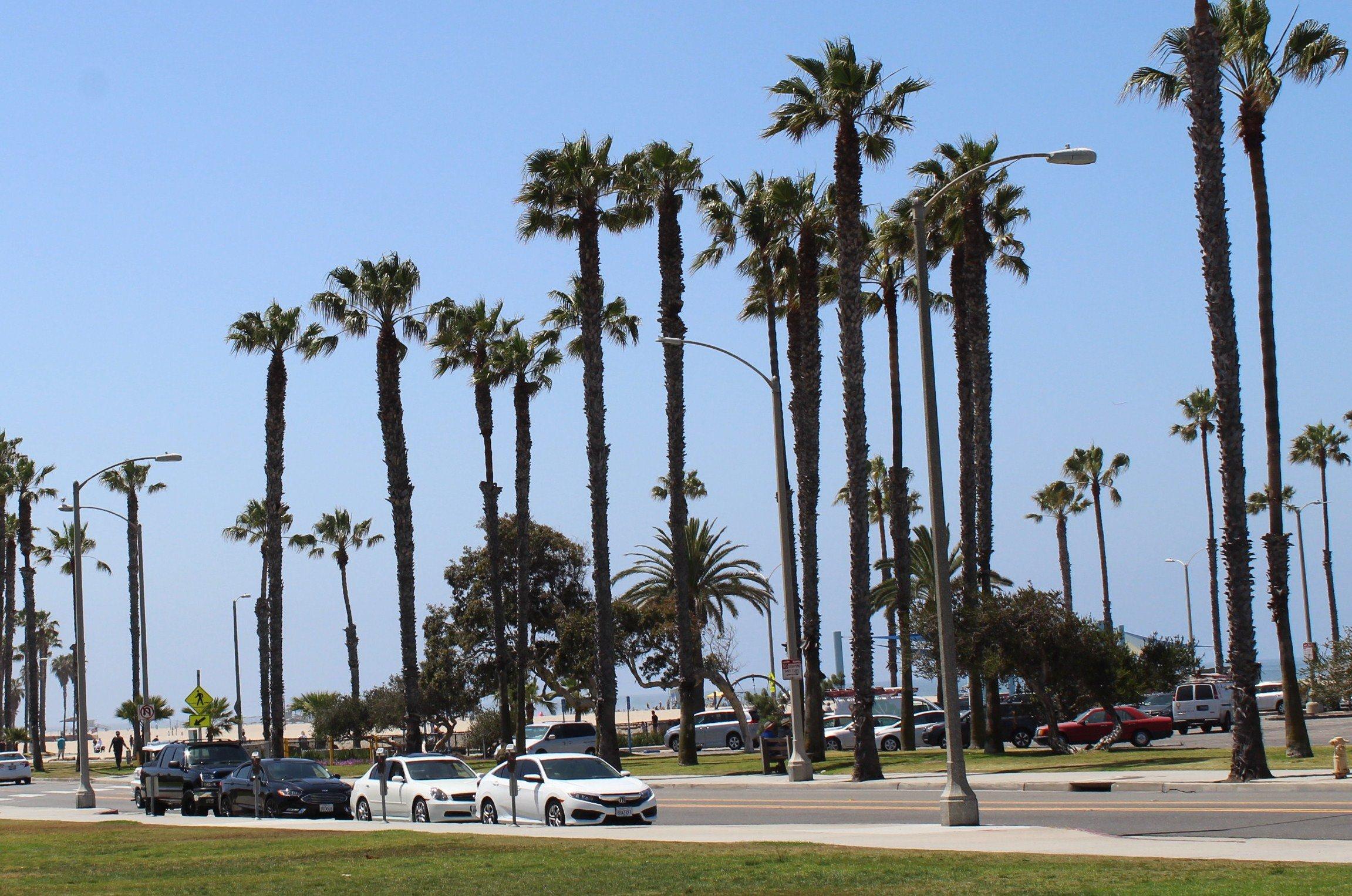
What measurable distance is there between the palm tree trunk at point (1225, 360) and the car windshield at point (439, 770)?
1405 cm

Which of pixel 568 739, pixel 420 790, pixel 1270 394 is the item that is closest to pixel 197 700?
pixel 568 739

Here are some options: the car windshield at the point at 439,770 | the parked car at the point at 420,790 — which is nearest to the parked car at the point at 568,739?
the parked car at the point at 420,790

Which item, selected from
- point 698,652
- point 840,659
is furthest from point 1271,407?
point 840,659

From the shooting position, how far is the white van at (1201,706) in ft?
170

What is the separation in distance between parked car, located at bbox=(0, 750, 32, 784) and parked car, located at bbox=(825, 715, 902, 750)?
32.9 m

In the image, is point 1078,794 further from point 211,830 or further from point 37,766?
point 37,766

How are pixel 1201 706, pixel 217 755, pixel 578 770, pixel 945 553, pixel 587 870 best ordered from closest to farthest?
pixel 587 870 < pixel 945 553 < pixel 578 770 < pixel 217 755 < pixel 1201 706

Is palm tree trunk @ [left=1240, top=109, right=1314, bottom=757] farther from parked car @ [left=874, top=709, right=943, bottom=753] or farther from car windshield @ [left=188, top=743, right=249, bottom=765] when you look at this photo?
car windshield @ [left=188, top=743, right=249, bottom=765]

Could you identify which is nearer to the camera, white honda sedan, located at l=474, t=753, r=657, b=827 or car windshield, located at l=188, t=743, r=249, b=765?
white honda sedan, located at l=474, t=753, r=657, b=827

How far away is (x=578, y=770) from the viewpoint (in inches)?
935

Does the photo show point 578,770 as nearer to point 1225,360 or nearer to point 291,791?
point 291,791

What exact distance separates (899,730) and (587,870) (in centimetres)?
3366

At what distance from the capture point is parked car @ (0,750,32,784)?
58.0 meters

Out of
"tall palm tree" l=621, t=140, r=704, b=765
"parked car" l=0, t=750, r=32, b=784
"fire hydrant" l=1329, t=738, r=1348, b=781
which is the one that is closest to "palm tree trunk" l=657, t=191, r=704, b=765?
"tall palm tree" l=621, t=140, r=704, b=765
